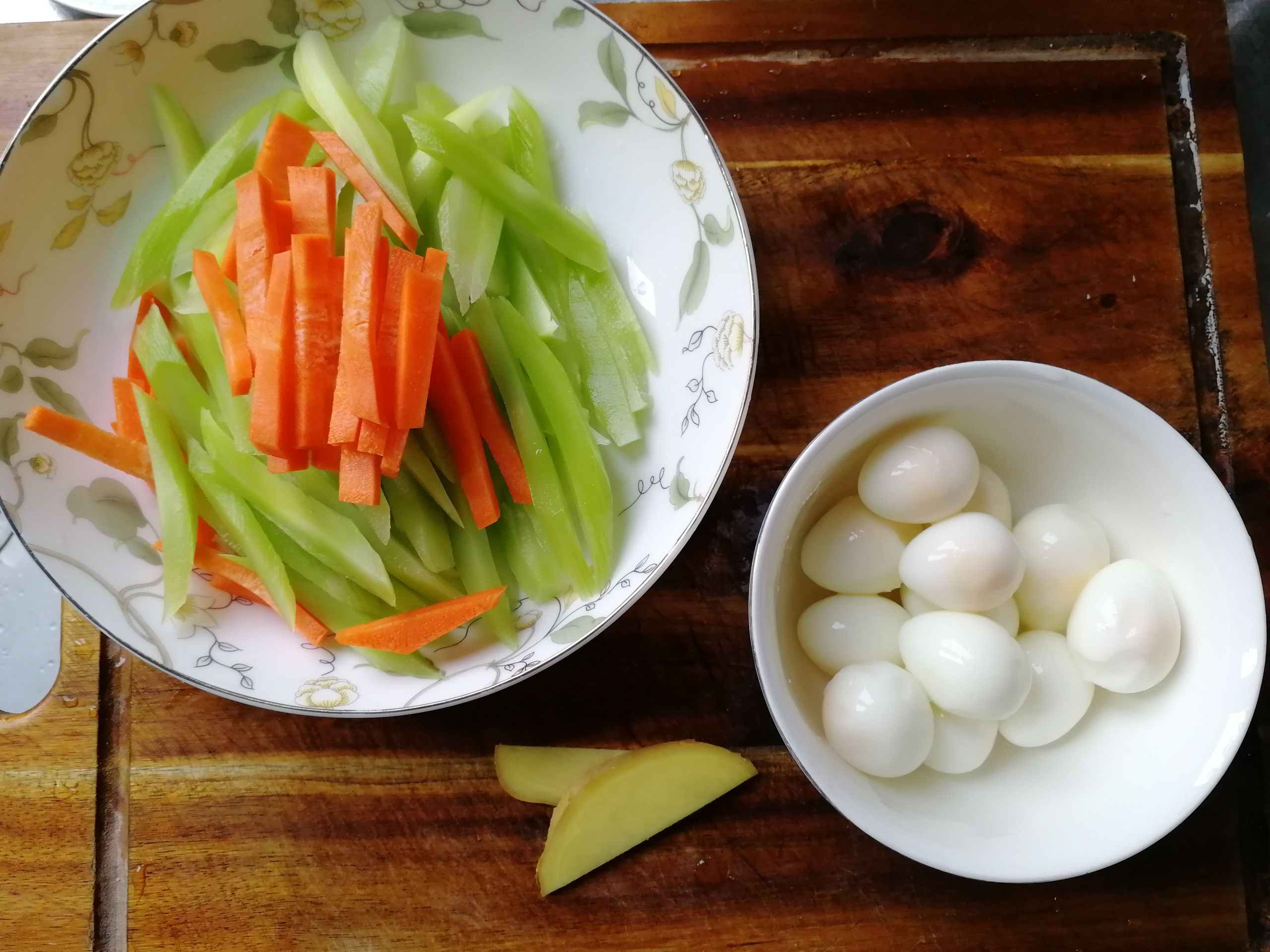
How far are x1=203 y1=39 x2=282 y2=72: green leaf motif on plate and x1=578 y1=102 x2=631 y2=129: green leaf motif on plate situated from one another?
0.36 m

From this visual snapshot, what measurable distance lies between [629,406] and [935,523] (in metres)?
0.36

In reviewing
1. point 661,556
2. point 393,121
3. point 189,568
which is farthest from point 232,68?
point 661,556

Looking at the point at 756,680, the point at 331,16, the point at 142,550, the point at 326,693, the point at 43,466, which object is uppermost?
the point at 331,16

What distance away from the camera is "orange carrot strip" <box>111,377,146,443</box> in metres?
1.03

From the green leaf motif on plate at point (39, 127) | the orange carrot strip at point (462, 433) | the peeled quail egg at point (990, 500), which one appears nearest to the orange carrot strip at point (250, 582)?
the orange carrot strip at point (462, 433)

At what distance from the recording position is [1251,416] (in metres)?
1.12

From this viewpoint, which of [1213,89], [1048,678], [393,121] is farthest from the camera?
[1213,89]

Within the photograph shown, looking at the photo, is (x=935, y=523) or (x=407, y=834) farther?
(x=407, y=834)

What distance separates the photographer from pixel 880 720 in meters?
0.87

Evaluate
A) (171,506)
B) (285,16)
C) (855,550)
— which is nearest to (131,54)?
(285,16)

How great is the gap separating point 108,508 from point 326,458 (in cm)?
29

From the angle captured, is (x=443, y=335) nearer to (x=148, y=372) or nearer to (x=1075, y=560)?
(x=148, y=372)

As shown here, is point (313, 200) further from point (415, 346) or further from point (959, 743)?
point (959, 743)

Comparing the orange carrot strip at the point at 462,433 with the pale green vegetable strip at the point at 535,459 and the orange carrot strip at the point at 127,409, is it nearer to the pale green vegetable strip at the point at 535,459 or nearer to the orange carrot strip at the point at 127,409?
the pale green vegetable strip at the point at 535,459
